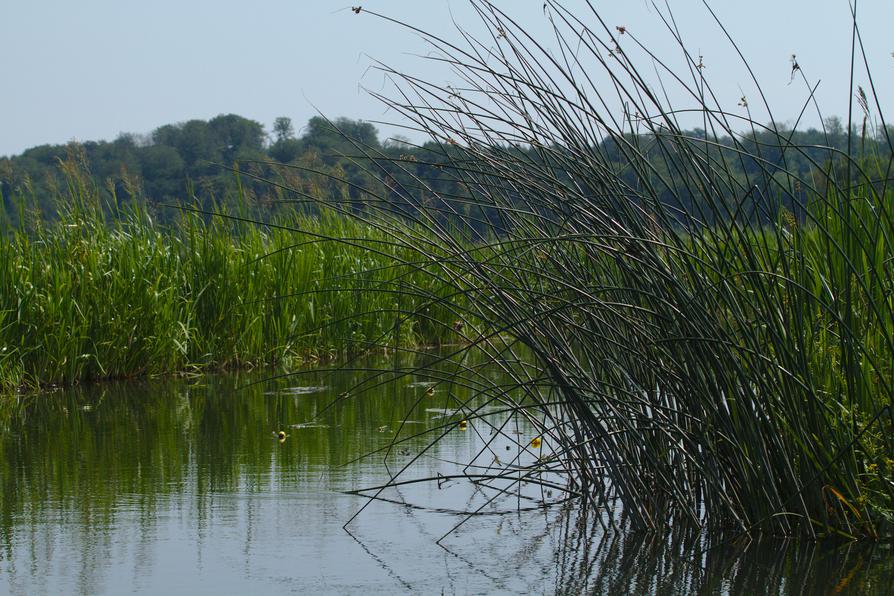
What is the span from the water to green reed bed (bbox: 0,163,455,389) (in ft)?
6.75

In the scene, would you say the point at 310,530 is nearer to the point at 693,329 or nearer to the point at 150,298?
the point at 693,329

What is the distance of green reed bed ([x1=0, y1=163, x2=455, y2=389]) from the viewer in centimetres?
763

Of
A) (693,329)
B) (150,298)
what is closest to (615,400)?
(693,329)

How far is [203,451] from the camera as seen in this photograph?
505 cm

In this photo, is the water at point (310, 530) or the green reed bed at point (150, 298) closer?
the water at point (310, 530)

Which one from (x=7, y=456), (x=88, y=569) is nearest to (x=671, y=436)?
(x=88, y=569)

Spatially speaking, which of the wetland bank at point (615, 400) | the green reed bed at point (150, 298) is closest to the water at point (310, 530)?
the wetland bank at point (615, 400)

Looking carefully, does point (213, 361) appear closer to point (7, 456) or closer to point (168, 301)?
point (168, 301)

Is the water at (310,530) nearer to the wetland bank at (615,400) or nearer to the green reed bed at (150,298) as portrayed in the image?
the wetland bank at (615,400)

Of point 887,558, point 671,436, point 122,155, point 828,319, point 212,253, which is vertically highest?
point 122,155

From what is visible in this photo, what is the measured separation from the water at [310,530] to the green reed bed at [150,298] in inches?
81.0

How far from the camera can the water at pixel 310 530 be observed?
119 inches

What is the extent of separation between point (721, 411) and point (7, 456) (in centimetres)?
348

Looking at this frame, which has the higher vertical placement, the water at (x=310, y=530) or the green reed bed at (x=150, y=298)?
the green reed bed at (x=150, y=298)
